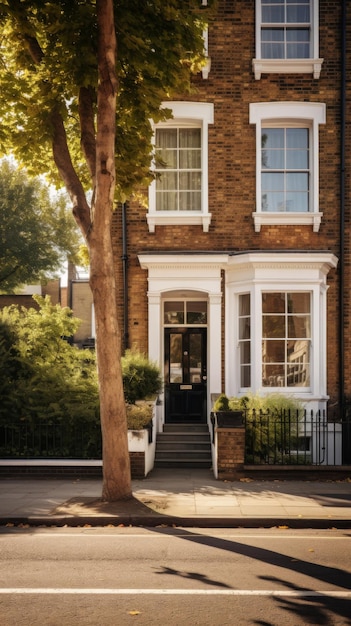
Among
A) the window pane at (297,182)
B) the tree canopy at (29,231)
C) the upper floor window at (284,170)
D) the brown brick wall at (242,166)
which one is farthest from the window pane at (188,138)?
the tree canopy at (29,231)

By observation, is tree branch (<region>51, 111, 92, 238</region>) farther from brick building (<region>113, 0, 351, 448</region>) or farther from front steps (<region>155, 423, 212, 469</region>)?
front steps (<region>155, 423, 212, 469</region>)

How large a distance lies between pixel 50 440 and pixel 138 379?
7.29ft

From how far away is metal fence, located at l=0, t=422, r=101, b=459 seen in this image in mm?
14156

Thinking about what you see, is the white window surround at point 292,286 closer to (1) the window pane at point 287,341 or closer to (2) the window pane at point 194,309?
(1) the window pane at point 287,341

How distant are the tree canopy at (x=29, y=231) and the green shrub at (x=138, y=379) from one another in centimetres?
1988

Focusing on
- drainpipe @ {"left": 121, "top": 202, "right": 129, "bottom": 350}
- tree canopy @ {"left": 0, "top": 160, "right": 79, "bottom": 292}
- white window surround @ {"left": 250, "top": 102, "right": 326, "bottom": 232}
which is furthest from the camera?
tree canopy @ {"left": 0, "top": 160, "right": 79, "bottom": 292}

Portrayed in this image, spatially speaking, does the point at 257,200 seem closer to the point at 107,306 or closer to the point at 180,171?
the point at 180,171

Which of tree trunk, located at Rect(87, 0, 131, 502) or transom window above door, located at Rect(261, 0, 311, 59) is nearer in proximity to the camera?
tree trunk, located at Rect(87, 0, 131, 502)

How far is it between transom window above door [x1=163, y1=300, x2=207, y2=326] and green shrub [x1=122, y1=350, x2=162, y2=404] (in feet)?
6.92

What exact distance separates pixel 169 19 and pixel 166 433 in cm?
907

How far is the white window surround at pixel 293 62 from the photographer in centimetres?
1686

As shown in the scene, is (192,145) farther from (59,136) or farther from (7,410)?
(7,410)

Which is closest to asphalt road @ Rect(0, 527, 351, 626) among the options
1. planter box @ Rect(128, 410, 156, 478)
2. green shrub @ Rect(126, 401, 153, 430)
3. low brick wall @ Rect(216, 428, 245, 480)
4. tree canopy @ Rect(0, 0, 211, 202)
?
low brick wall @ Rect(216, 428, 245, 480)

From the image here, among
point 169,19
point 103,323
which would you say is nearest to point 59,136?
point 169,19
